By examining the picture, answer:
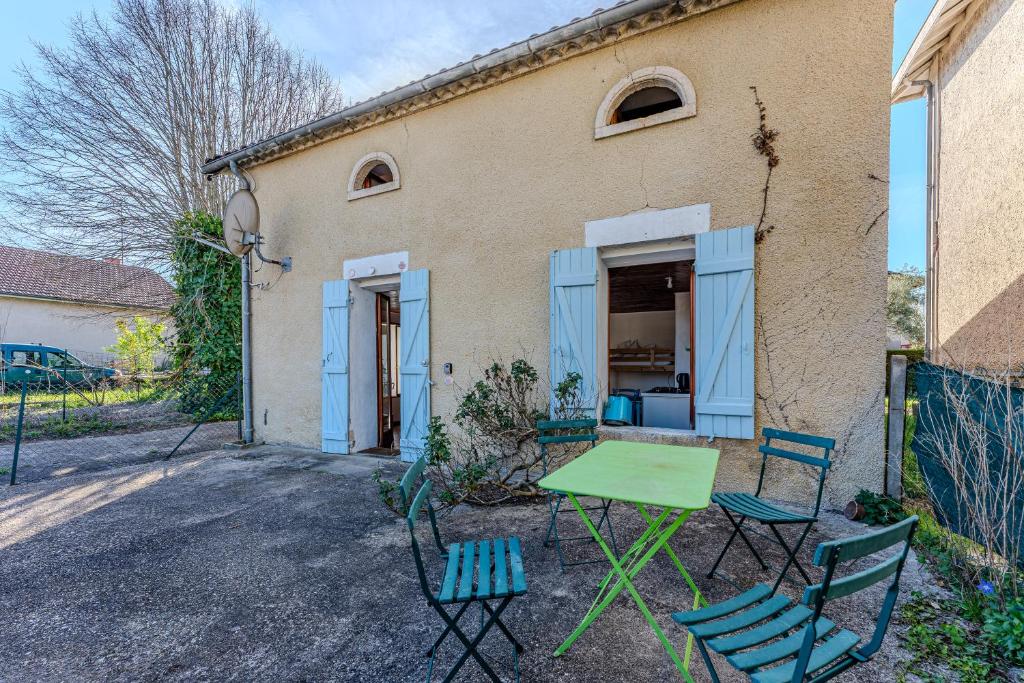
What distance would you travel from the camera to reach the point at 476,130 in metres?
5.52

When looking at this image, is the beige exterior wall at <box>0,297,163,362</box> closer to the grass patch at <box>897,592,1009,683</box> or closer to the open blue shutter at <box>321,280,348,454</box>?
the open blue shutter at <box>321,280,348,454</box>

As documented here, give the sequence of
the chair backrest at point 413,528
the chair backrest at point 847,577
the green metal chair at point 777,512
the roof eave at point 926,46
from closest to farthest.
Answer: the chair backrest at point 847,577 < the chair backrest at point 413,528 < the green metal chair at point 777,512 < the roof eave at point 926,46

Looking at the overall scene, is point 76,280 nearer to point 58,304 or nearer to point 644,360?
point 58,304

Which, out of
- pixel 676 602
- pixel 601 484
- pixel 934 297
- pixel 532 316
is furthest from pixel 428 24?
pixel 934 297

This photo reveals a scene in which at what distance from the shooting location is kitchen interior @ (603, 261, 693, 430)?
6.14 meters

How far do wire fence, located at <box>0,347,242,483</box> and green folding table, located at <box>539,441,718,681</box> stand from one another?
599 cm

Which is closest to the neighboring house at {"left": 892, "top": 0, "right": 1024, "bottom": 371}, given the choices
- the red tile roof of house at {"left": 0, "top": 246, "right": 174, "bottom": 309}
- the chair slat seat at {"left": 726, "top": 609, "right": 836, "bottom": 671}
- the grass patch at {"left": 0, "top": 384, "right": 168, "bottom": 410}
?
the chair slat seat at {"left": 726, "top": 609, "right": 836, "bottom": 671}

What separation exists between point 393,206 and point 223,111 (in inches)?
428

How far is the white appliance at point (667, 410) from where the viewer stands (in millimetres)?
6031

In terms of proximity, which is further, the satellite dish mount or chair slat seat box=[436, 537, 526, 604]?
the satellite dish mount

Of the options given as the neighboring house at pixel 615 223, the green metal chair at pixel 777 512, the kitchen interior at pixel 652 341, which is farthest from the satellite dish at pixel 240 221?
the green metal chair at pixel 777 512

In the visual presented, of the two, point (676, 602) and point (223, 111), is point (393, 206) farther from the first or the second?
point (223, 111)

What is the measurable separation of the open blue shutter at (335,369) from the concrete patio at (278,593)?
1752 millimetres

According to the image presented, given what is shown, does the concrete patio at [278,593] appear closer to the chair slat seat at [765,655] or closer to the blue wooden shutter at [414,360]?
the chair slat seat at [765,655]
